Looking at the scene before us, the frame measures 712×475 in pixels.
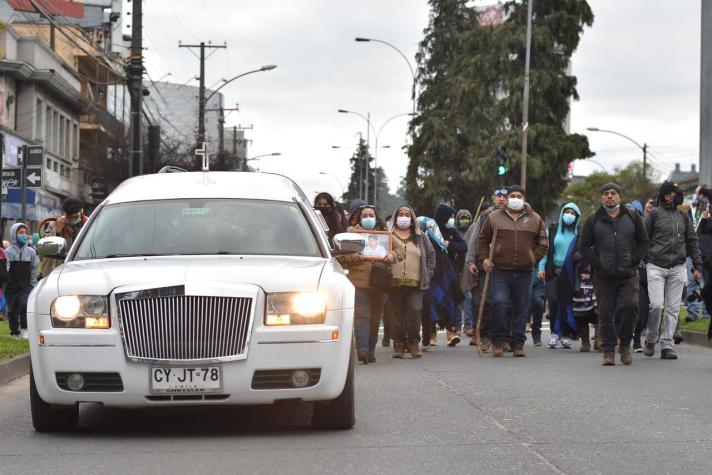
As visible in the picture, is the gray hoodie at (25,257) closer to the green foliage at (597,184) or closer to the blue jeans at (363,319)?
the blue jeans at (363,319)

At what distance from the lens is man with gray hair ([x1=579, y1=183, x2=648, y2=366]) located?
45.4 feet

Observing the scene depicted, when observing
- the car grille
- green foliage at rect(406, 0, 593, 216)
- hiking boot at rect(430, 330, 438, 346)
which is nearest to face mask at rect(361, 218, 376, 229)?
hiking boot at rect(430, 330, 438, 346)

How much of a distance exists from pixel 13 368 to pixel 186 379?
5.43 meters

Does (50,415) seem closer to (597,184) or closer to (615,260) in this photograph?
(615,260)

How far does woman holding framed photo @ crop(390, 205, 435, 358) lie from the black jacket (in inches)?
78.6

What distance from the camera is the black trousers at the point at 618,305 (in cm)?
1387

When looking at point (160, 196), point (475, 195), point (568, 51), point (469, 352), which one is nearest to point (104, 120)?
point (475, 195)

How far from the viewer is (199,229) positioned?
29.4 feet

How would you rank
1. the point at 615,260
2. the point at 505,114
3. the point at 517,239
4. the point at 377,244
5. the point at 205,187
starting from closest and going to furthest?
the point at 205,187 < the point at 615,260 < the point at 377,244 < the point at 517,239 < the point at 505,114

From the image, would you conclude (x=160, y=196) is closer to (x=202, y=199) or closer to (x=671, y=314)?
(x=202, y=199)

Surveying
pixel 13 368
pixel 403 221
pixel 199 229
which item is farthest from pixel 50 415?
pixel 403 221

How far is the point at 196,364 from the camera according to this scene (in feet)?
25.2

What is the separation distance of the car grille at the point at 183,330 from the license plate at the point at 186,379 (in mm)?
71

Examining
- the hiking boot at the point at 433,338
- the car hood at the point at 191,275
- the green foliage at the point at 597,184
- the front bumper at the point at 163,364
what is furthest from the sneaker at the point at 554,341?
the green foliage at the point at 597,184
